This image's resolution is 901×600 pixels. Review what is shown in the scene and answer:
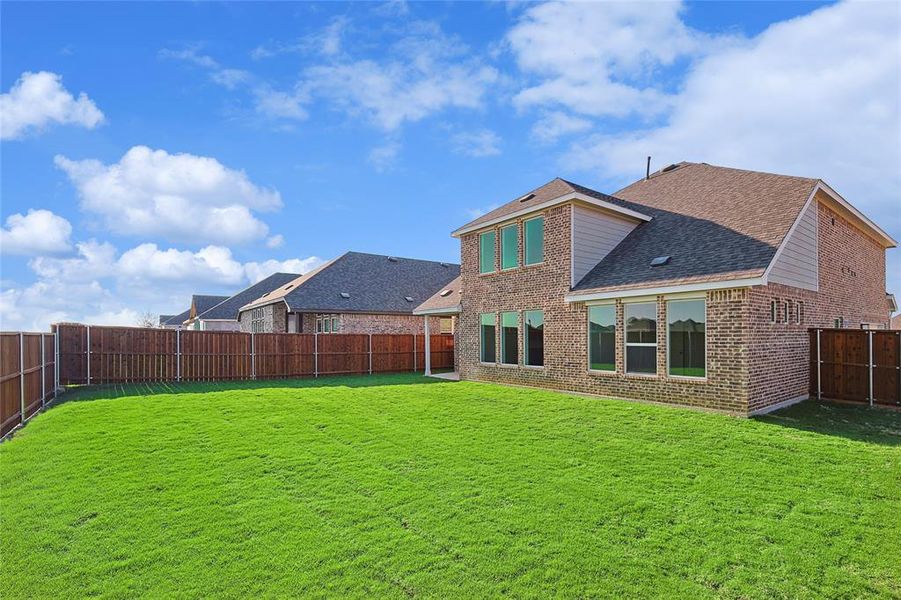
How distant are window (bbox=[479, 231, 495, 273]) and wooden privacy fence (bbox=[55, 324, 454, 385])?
766 cm

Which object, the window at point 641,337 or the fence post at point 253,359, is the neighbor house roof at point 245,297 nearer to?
the fence post at point 253,359

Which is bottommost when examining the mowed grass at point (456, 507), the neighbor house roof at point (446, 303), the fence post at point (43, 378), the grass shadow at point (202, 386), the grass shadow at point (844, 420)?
the grass shadow at point (202, 386)

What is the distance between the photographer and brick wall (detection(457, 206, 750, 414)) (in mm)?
9516

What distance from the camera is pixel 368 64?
41.2 ft

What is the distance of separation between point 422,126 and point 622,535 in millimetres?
12893

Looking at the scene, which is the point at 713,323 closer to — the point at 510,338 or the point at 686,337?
the point at 686,337

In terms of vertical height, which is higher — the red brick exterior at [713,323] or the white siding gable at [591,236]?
the white siding gable at [591,236]

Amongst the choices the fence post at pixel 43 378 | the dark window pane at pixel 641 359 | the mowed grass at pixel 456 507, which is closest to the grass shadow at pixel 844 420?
the mowed grass at pixel 456 507

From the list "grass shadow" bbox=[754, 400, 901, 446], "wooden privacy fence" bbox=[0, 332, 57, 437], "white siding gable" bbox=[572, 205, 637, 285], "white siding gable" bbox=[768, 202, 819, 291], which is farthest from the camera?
"white siding gable" bbox=[572, 205, 637, 285]

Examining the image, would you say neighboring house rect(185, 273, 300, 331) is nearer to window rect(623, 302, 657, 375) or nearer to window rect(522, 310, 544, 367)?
window rect(522, 310, 544, 367)

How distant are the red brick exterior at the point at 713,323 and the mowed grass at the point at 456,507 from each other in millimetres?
1070

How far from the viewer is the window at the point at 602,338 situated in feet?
39.0

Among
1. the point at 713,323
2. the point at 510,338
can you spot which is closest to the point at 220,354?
the point at 510,338

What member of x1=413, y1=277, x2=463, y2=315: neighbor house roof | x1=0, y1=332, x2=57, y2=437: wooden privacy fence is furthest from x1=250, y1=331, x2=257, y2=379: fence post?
x1=413, y1=277, x2=463, y2=315: neighbor house roof
